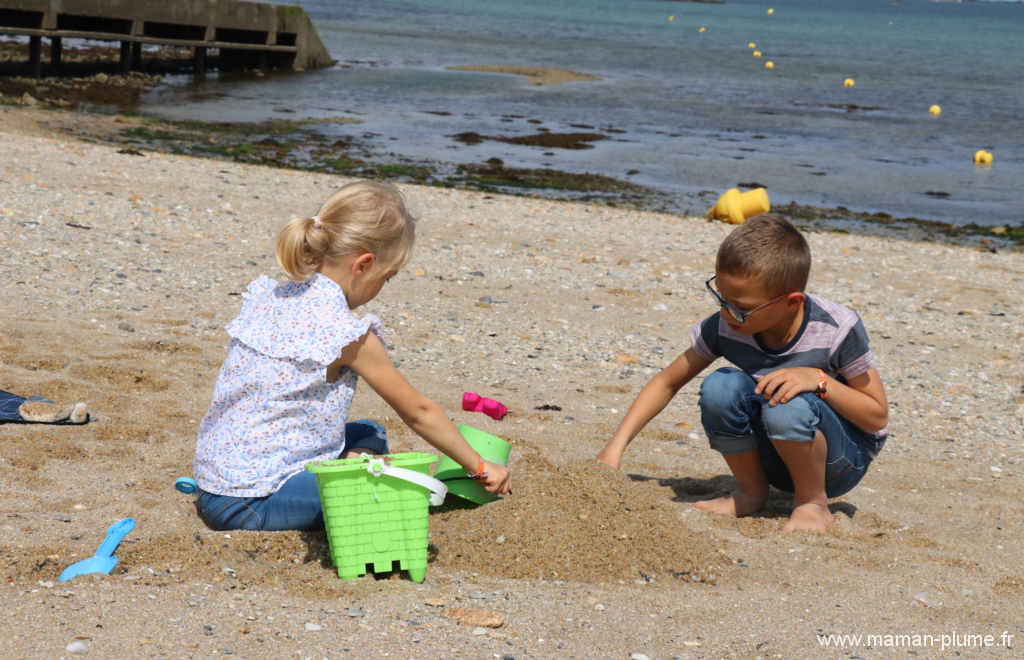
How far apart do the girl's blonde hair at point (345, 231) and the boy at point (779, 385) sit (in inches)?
40.5

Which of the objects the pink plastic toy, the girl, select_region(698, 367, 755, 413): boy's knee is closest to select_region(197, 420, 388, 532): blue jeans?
the girl

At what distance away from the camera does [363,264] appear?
8.65ft

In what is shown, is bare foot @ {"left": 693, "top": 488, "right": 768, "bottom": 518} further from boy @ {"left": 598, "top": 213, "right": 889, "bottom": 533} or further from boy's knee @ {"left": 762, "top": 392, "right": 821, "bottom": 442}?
boy's knee @ {"left": 762, "top": 392, "right": 821, "bottom": 442}

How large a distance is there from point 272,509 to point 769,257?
1747 millimetres

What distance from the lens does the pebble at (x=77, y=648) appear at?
197 cm

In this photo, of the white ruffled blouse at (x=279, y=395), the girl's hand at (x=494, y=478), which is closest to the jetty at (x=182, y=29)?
the white ruffled blouse at (x=279, y=395)

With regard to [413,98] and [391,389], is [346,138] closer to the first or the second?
[413,98]

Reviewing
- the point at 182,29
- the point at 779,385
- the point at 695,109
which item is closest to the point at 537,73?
the point at 695,109

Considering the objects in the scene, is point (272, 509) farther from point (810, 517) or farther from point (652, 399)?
point (810, 517)

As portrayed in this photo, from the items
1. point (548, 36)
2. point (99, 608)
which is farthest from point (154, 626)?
point (548, 36)

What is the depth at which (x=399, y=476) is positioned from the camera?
2350 millimetres

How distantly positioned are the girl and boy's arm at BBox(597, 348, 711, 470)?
0.62 meters

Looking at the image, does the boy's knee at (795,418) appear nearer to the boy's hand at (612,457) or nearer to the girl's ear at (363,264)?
the boy's hand at (612,457)

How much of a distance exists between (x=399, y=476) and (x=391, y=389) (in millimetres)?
298
